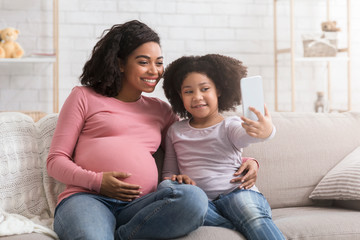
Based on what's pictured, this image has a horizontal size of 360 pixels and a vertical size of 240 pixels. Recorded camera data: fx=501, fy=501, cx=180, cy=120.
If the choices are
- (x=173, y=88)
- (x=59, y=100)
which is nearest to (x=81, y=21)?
(x=59, y=100)

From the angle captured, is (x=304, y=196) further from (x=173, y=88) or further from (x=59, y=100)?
(x=59, y=100)

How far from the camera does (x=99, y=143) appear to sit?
5.40ft

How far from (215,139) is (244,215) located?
11.3 inches

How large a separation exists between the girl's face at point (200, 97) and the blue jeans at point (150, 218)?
0.33 meters

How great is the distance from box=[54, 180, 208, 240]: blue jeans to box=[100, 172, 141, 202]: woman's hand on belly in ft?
0.20

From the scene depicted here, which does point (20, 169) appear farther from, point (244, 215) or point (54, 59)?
point (54, 59)

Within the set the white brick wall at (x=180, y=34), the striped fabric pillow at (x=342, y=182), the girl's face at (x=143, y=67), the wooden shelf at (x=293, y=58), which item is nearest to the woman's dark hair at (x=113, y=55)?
the girl's face at (x=143, y=67)

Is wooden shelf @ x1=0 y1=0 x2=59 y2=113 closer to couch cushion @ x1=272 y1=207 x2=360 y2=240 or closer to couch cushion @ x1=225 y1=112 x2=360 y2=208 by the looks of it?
couch cushion @ x1=225 y1=112 x2=360 y2=208

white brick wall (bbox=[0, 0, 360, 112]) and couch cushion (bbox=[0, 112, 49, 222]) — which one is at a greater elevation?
white brick wall (bbox=[0, 0, 360, 112])

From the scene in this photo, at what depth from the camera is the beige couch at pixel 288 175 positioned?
1629 millimetres

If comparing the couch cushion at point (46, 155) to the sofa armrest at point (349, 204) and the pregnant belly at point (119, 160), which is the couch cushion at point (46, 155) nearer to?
the pregnant belly at point (119, 160)

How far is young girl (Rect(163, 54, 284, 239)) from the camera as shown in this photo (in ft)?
5.08

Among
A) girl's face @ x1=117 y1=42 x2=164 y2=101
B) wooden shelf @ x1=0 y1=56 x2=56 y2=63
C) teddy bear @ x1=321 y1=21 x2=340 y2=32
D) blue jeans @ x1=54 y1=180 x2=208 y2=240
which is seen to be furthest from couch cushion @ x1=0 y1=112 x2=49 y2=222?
teddy bear @ x1=321 y1=21 x2=340 y2=32

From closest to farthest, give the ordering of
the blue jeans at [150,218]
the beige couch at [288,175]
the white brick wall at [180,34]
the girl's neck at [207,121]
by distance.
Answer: the blue jeans at [150,218], the beige couch at [288,175], the girl's neck at [207,121], the white brick wall at [180,34]
